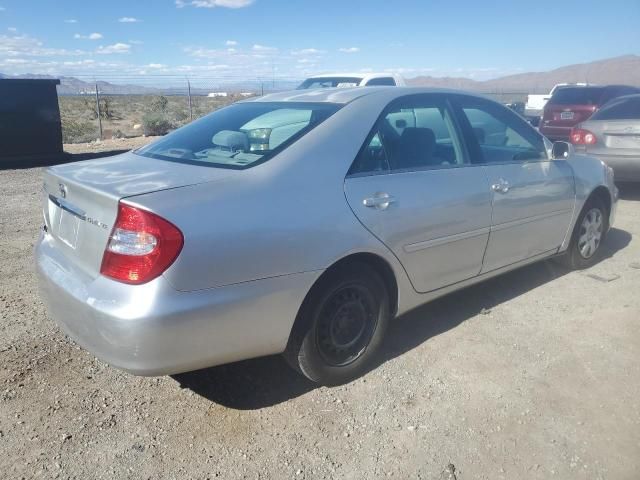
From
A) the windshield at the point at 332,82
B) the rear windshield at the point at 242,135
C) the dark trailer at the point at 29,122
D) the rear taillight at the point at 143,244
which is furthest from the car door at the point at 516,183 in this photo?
the dark trailer at the point at 29,122

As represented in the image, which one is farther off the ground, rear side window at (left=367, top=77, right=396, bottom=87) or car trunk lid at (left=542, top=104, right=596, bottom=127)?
rear side window at (left=367, top=77, right=396, bottom=87)

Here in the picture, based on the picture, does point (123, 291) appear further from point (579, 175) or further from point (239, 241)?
point (579, 175)

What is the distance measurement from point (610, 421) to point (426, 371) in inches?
38.8

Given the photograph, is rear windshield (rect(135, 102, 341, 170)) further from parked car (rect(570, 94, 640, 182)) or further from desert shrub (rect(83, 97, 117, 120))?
desert shrub (rect(83, 97, 117, 120))

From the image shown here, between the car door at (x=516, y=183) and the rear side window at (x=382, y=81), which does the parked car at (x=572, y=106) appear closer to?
the rear side window at (x=382, y=81)

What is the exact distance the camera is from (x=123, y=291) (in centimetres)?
238

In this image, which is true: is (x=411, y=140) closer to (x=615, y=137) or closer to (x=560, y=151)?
(x=560, y=151)

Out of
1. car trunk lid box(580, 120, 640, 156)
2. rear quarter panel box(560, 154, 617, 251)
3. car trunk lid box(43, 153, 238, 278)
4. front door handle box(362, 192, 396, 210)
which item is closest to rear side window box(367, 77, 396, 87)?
car trunk lid box(580, 120, 640, 156)

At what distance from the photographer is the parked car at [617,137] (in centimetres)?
747

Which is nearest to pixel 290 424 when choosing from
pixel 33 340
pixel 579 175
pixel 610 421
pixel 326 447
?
pixel 326 447

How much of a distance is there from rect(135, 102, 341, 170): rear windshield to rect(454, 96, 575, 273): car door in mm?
1230

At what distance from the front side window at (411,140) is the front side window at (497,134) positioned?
184mm

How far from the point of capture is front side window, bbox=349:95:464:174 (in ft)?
10.5

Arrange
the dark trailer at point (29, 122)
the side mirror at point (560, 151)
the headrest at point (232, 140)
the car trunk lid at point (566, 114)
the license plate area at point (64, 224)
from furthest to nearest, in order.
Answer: the car trunk lid at point (566, 114)
the dark trailer at point (29, 122)
the side mirror at point (560, 151)
the headrest at point (232, 140)
the license plate area at point (64, 224)
